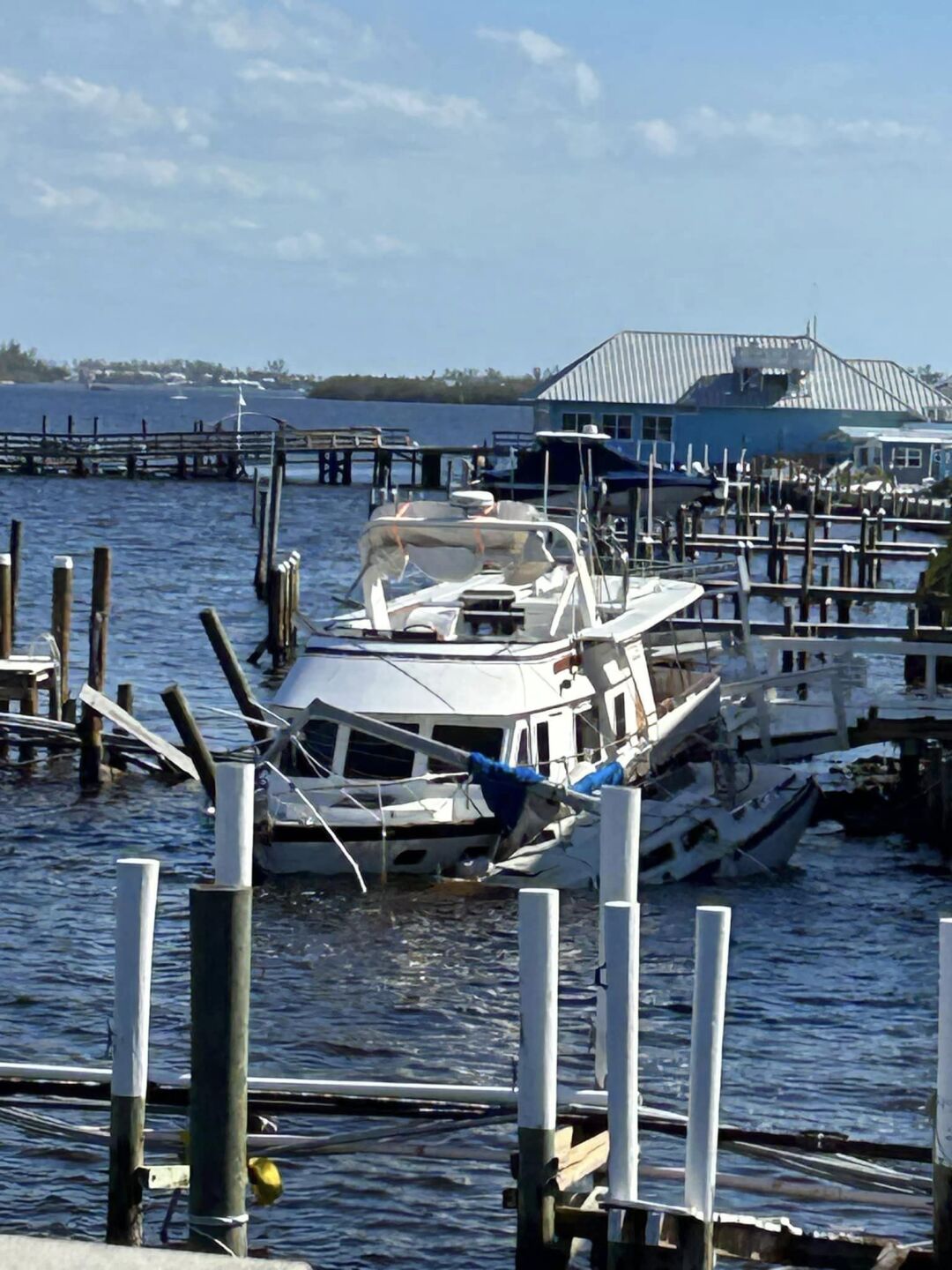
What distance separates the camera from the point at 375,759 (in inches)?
894

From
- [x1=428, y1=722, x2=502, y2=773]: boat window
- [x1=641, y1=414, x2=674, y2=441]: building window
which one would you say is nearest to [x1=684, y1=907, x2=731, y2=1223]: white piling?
[x1=428, y1=722, x2=502, y2=773]: boat window

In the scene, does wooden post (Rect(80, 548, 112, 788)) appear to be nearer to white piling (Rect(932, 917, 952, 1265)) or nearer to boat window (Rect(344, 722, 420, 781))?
boat window (Rect(344, 722, 420, 781))

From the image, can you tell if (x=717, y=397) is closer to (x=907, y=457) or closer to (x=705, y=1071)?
(x=907, y=457)

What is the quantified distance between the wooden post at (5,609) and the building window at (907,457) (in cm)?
5859

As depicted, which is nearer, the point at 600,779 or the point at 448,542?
the point at 600,779

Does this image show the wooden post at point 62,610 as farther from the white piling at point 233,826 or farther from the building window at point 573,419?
the building window at point 573,419

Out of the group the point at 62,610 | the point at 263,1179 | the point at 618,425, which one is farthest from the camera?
the point at 618,425

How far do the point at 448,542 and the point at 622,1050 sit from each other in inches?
655

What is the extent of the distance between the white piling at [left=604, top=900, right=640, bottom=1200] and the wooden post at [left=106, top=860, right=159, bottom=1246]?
2269 millimetres

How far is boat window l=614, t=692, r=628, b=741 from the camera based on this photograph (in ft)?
83.3

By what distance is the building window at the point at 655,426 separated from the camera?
84625mm

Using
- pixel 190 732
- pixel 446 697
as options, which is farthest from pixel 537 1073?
pixel 190 732

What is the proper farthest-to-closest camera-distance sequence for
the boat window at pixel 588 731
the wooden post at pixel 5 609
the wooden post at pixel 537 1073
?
the wooden post at pixel 5 609, the boat window at pixel 588 731, the wooden post at pixel 537 1073

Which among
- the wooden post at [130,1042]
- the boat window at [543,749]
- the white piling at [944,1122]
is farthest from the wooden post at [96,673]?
the white piling at [944,1122]
